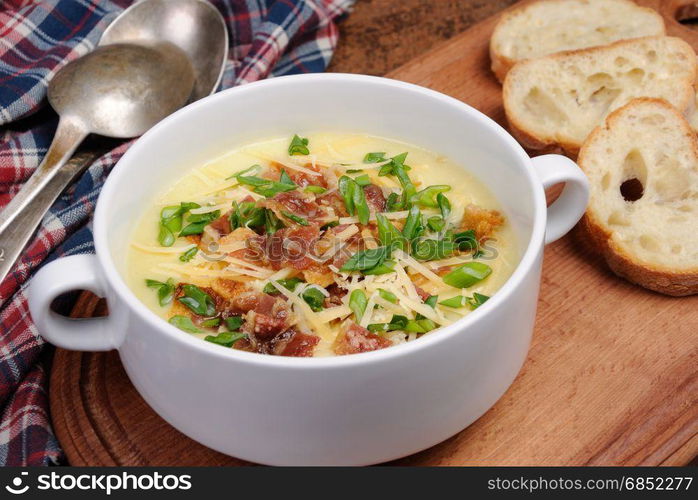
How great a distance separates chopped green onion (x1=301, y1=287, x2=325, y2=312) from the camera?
5.79 ft

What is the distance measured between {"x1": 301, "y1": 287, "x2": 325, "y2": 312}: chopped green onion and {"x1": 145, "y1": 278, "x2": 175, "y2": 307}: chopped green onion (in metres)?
0.30

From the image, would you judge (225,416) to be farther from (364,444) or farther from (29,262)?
(29,262)

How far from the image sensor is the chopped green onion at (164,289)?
182 cm

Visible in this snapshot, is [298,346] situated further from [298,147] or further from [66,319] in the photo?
[298,147]

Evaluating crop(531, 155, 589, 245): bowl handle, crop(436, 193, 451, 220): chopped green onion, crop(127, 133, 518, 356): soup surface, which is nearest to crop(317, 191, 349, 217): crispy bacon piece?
crop(127, 133, 518, 356): soup surface

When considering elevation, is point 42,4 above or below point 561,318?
above

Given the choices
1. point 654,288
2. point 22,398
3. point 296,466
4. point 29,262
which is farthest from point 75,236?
point 654,288

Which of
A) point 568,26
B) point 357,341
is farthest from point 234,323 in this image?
point 568,26

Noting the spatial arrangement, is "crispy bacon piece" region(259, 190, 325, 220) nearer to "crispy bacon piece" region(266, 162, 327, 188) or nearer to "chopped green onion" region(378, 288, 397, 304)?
"crispy bacon piece" region(266, 162, 327, 188)

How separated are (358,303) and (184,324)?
1.18 feet

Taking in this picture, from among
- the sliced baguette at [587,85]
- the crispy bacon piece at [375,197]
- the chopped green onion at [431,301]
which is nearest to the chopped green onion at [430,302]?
the chopped green onion at [431,301]

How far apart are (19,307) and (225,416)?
91cm

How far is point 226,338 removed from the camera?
1687 millimetres

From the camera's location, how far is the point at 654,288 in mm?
2182
